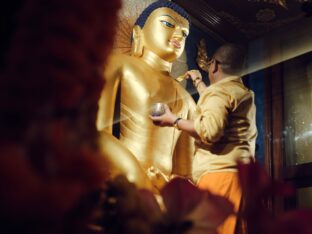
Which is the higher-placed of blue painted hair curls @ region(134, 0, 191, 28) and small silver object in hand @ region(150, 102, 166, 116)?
blue painted hair curls @ region(134, 0, 191, 28)

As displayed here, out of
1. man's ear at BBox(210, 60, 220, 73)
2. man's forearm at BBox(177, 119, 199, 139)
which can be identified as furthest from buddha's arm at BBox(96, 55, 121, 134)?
man's ear at BBox(210, 60, 220, 73)

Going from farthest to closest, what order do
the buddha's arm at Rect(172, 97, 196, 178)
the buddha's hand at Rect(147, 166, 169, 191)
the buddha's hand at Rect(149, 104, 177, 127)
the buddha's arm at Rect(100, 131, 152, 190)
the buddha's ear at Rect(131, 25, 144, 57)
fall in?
the buddha's ear at Rect(131, 25, 144, 57) < the buddha's arm at Rect(172, 97, 196, 178) < the buddha's hand at Rect(149, 104, 177, 127) < the buddha's hand at Rect(147, 166, 169, 191) < the buddha's arm at Rect(100, 131, 152, 190)

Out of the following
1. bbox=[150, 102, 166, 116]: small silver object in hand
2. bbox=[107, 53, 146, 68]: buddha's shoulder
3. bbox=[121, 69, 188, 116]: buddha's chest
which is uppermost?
bbox=[107, 53, 146, 68]: buddha's shoulder

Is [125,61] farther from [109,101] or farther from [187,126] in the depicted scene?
[187,126]

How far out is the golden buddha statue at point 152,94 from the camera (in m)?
2.01

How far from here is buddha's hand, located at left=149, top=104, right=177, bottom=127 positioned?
1994 mm

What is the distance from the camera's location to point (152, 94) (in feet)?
6.84

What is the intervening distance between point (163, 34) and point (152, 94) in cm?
31

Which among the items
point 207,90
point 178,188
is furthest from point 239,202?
point 178,188

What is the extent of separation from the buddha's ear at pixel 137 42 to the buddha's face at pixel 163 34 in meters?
0.02

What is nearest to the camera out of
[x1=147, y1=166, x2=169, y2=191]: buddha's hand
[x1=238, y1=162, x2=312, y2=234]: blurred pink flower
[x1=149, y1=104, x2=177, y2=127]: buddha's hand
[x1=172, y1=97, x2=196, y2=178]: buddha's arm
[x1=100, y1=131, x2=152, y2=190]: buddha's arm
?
[x1=238, y1=162, x2=312, y2=234]: blurred pink flower

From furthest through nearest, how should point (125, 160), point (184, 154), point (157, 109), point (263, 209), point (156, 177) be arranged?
point (184, 154) < point (157, 109) < point (156, 177) < point (125, 160) < point (263, 209)

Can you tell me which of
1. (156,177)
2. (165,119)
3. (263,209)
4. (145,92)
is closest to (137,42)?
(145,92)

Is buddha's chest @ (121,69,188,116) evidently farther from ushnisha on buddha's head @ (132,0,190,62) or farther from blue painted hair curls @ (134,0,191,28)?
blue painted hair curls @ (134,0,191,28)
